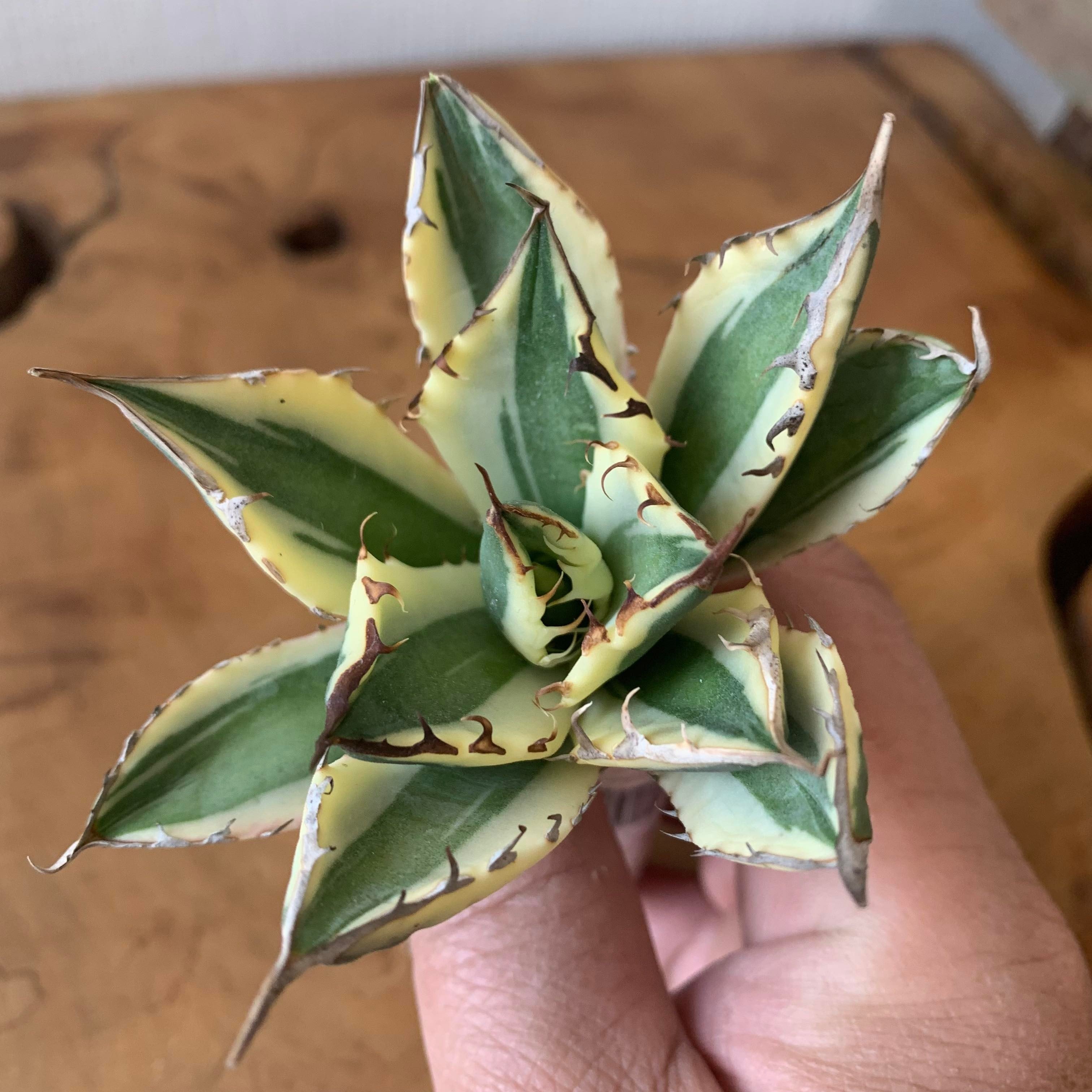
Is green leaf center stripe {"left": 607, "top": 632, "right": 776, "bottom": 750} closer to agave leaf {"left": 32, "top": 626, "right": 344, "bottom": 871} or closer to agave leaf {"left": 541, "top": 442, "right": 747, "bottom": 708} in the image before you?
agave leaf {"left": 541, "top": 442, "right": 747, "bottom": 708}

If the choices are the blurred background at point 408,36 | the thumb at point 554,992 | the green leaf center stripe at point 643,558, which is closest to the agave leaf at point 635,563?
the green leaf center stripe at point 643,558

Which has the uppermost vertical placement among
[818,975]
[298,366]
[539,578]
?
[539,578]

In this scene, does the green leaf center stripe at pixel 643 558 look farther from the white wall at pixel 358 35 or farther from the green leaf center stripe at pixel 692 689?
the white wall at pixel 358 35

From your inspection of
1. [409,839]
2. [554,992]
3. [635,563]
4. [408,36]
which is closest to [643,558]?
[635,563]

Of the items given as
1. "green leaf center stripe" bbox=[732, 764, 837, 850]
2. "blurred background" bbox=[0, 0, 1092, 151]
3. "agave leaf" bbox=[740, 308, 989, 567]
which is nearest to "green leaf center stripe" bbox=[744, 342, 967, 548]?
"agave leaf" bbox=[740, 308, 989, 567]

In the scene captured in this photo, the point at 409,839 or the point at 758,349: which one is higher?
the point at 758,349

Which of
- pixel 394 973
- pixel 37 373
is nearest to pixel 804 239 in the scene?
pixel 37 373

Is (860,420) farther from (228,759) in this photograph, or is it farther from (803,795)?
(228,759)
